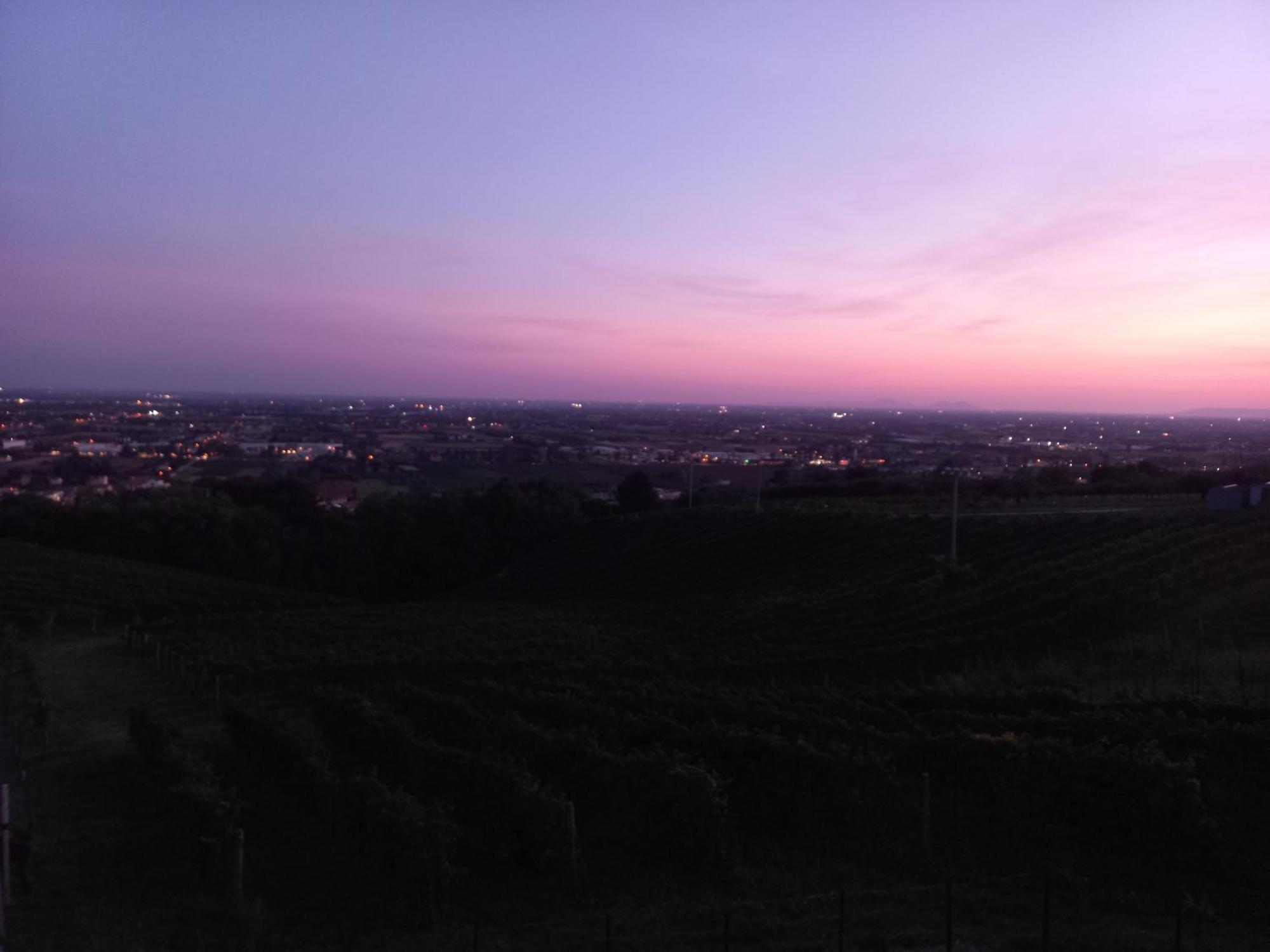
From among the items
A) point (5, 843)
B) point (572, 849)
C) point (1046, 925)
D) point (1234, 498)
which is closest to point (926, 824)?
point (1046, 925)

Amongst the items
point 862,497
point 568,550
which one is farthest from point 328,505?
point 862,497

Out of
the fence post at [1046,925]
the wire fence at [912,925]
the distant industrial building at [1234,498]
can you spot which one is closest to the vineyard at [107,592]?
the wire fence at [912,925]

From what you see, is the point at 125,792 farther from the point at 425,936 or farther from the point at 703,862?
the point at 703,862

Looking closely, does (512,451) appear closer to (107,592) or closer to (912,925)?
(107,592)

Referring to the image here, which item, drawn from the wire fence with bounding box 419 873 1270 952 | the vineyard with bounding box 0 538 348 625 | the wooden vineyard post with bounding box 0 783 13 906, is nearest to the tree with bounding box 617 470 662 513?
the vineyard with bounding box 0 538 348 625

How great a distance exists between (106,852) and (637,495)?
192 feet

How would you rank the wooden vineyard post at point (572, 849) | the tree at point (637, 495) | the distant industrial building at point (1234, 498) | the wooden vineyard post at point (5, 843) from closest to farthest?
the wooden vineyard post at point (5, 843), the wooden vineyard post at point (572, 849), the distant industrial building at point (1234, 498), the tree at point (637, 495)

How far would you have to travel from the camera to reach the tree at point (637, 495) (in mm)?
67750

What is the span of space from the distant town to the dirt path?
47.2 m

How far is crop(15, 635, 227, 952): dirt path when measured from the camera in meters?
7.85

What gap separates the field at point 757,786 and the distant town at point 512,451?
38.2 meters

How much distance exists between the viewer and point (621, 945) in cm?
732

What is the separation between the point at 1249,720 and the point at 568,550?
147 ft

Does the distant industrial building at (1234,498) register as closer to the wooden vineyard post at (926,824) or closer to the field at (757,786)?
the field at (757,786)
